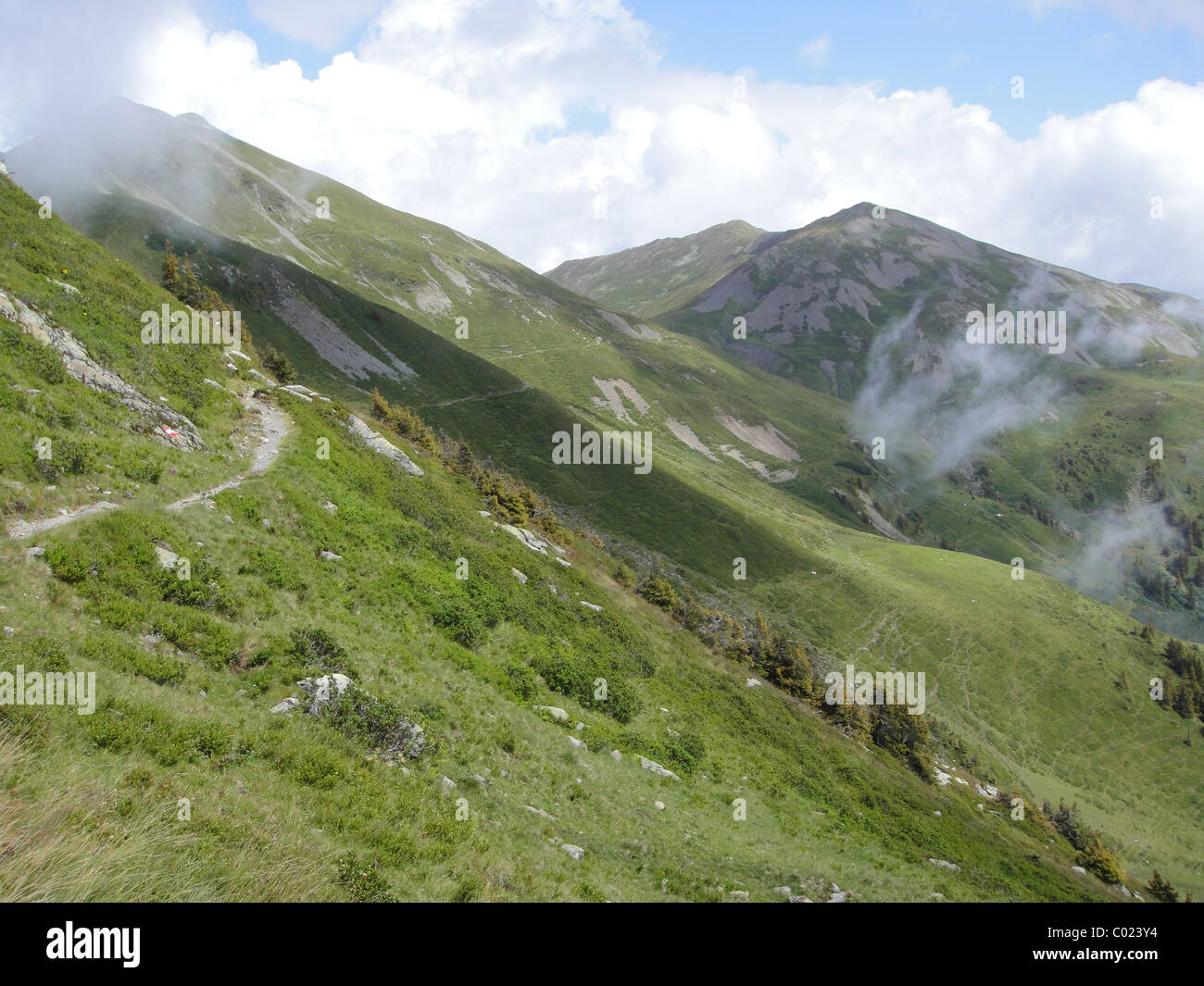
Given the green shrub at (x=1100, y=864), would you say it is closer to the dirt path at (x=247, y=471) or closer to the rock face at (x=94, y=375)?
the dirt path at (x=247, y=471)

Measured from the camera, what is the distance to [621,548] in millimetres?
63656

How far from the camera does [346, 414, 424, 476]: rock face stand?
3494 centimetres

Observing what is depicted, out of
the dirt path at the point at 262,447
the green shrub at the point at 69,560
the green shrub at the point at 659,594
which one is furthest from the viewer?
the green shrub at the point at 659,594

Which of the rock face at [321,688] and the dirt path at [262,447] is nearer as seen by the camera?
the rock face at [321,688]

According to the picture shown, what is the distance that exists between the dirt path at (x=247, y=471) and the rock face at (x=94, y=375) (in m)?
2.54

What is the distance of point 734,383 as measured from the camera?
173m

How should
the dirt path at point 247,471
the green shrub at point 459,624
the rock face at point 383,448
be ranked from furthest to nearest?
1. the rock face at point 383,448
2. the green shrub at point 459,624
3. the dirt path at point 247,471

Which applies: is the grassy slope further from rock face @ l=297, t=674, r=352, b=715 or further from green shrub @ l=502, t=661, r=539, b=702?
rock face @ l=297, t=674, r=352, b=715

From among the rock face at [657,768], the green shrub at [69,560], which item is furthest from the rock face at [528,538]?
the green shrub at [69,560]

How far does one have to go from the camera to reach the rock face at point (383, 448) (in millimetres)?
34938

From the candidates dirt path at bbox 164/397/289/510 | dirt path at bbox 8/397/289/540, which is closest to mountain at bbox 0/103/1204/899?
dirt path at bbox 8/397/289/540

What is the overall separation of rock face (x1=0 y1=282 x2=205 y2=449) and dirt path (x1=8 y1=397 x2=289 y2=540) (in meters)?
2.54
